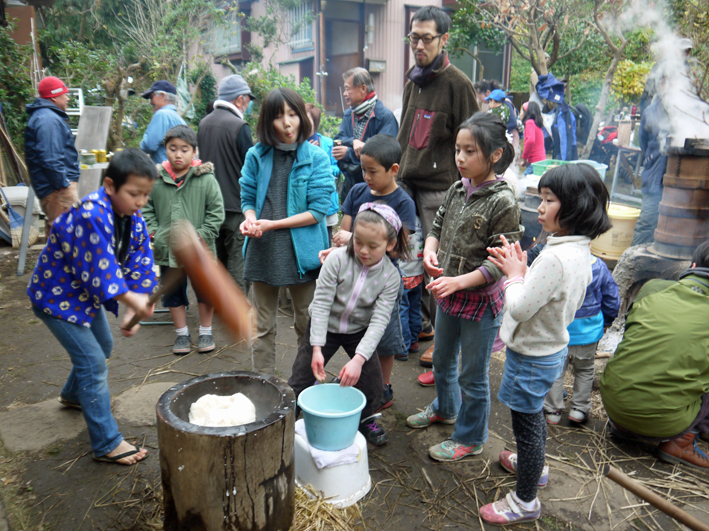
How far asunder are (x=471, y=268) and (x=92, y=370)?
7.24 ft

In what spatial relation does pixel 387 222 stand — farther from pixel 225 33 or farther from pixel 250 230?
pixel 225 33

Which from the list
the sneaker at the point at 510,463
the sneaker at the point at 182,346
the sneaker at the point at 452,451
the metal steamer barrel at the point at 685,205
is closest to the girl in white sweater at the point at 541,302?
the sneaker at the point at 510,463

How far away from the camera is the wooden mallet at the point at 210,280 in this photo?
234 centimetres

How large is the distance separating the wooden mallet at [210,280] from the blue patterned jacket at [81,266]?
423mm

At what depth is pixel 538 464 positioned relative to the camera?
99.7 inches

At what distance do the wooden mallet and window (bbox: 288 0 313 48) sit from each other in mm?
13774

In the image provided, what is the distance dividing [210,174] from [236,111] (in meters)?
1.08

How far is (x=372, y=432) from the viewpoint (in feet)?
10.6

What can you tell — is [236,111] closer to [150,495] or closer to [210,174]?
[210,174]

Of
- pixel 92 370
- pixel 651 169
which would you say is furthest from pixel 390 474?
pixel 651 169

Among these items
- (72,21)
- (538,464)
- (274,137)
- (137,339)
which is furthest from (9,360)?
(72,21)

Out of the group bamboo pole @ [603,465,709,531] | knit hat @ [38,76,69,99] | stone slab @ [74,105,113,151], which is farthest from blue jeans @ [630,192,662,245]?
stone slab @ [74,105,113,151]

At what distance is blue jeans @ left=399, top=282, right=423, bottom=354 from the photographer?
4344mm

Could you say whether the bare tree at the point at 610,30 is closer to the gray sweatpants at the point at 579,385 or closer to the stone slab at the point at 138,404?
the gray sweatpants at the point at 579,385
